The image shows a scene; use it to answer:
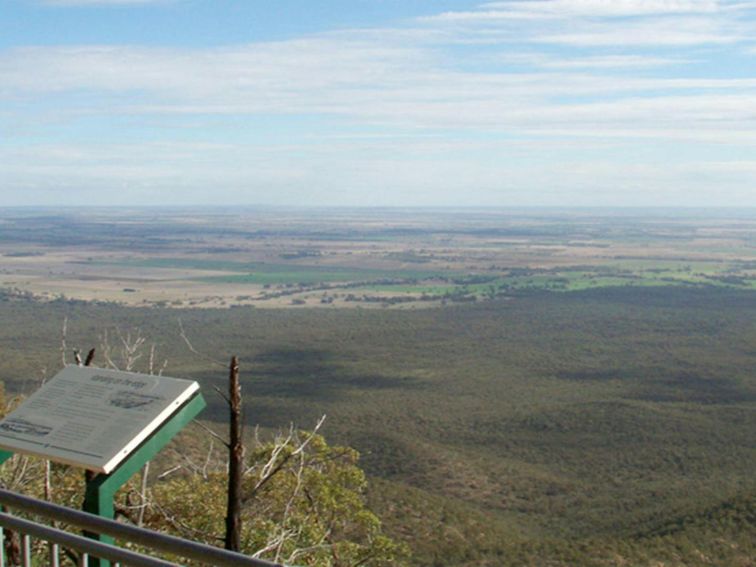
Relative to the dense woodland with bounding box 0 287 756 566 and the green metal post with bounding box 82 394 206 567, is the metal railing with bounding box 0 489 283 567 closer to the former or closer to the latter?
the green metal post with bounding box 82 394 206 567

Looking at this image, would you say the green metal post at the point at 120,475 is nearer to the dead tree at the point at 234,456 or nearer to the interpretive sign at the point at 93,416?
the interpretive sign at the point at 93,416

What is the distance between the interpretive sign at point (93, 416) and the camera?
5.96 metres

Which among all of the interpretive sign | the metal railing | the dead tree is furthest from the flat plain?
the metal railing

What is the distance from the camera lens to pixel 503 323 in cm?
9125

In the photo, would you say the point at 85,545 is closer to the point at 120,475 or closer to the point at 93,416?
the point at 120,475

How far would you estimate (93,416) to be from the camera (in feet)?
20.7

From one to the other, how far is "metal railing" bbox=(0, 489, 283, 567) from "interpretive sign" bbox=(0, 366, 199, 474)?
0.66m

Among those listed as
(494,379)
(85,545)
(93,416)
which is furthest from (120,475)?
(494,379)

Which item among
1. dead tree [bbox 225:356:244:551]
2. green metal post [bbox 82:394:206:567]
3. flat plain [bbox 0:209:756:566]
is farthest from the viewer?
flat plain [bbox 0:209:756:566]

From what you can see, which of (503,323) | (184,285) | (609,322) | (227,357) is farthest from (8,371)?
(184,285)

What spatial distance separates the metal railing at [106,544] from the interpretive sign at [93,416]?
2.15 ft

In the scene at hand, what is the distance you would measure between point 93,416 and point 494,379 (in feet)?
187

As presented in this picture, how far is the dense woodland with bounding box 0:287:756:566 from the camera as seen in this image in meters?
28.5

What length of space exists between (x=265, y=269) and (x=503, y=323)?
7094cm
